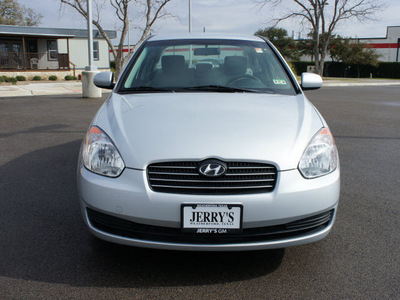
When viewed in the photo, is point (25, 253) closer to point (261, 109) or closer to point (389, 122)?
point (261, 109)

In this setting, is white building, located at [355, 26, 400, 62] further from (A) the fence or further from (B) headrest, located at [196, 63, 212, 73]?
(B) headrest, located at [196, 63, 212, 73]

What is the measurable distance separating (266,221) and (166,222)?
56 centimetres

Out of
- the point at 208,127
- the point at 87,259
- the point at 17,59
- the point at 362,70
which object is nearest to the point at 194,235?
the point at 208,127

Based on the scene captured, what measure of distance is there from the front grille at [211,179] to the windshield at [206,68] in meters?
1.23

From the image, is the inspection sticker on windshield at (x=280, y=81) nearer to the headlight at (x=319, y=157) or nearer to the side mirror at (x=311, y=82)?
the side mirror at (x=311, y=82)

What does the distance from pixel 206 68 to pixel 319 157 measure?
1.56 m

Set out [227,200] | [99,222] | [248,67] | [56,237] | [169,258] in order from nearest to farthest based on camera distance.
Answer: [227,200], [99,222], [169,258], [56,237], [248,67]

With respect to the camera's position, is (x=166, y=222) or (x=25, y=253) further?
(x=25, y=253)

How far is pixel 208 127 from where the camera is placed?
8.59 feet

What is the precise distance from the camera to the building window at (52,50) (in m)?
31.9

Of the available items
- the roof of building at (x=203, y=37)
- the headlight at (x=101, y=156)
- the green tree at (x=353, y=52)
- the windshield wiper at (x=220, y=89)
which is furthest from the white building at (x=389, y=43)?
the headlight at (x=101, y=156)

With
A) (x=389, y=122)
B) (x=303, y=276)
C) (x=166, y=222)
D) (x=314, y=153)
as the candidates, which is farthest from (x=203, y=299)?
(x=389, y=122)

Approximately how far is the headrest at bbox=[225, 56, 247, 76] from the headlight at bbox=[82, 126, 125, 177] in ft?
4.93

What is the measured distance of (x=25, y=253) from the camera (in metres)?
2.87
